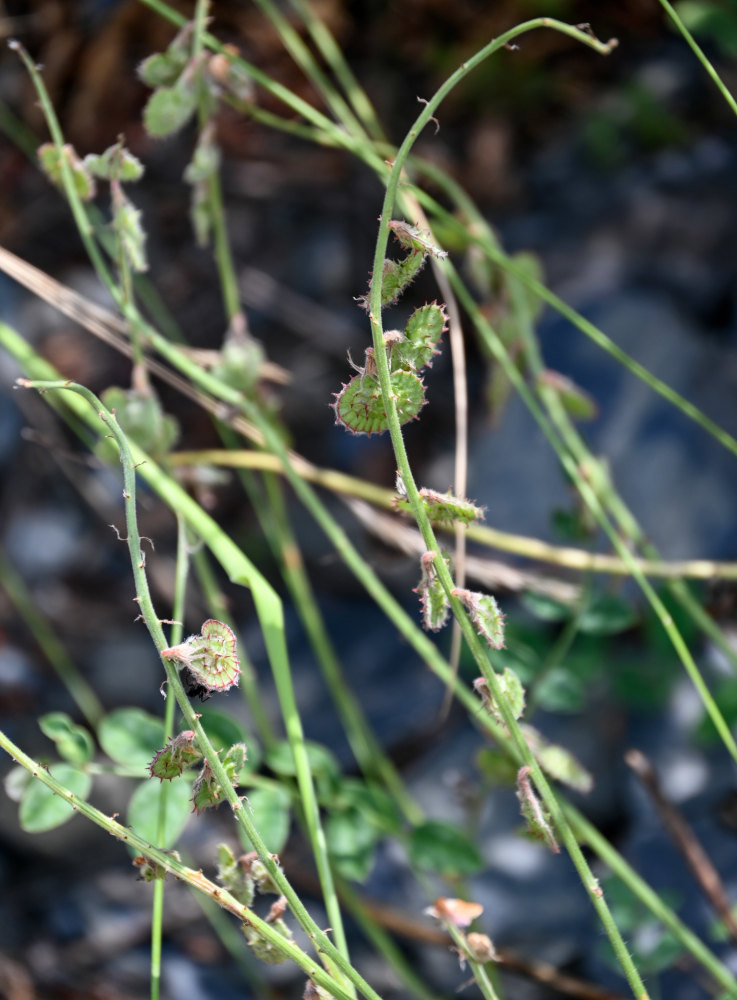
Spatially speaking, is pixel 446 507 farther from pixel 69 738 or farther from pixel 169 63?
pixel 169 63

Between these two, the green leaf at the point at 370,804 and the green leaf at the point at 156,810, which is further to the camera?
the green leaf at the point at 370,804

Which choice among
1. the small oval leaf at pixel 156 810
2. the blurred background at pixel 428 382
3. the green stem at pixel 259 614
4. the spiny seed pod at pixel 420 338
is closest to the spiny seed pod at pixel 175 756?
the green stem at pixel 259 614

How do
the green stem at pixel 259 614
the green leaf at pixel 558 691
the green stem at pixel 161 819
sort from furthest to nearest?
1. the green leaf at pixel 558 691
2. the green stem at pixel 161 819
3. the green stem at pixel 259 614

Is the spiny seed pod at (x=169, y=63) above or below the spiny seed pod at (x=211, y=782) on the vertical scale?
above

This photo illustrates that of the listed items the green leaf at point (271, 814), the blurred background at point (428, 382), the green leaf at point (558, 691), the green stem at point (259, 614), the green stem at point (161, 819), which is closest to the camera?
the green stem at point (259, 614)

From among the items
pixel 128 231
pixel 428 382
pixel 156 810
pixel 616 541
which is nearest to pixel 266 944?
pixel 156 810

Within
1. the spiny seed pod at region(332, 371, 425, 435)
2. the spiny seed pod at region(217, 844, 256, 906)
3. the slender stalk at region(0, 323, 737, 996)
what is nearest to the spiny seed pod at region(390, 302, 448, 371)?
the spiny seed pod at region(332, 371, 425, 435)

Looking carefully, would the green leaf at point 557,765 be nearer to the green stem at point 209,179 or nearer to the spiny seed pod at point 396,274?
the spiny seed pod at point 396,274
